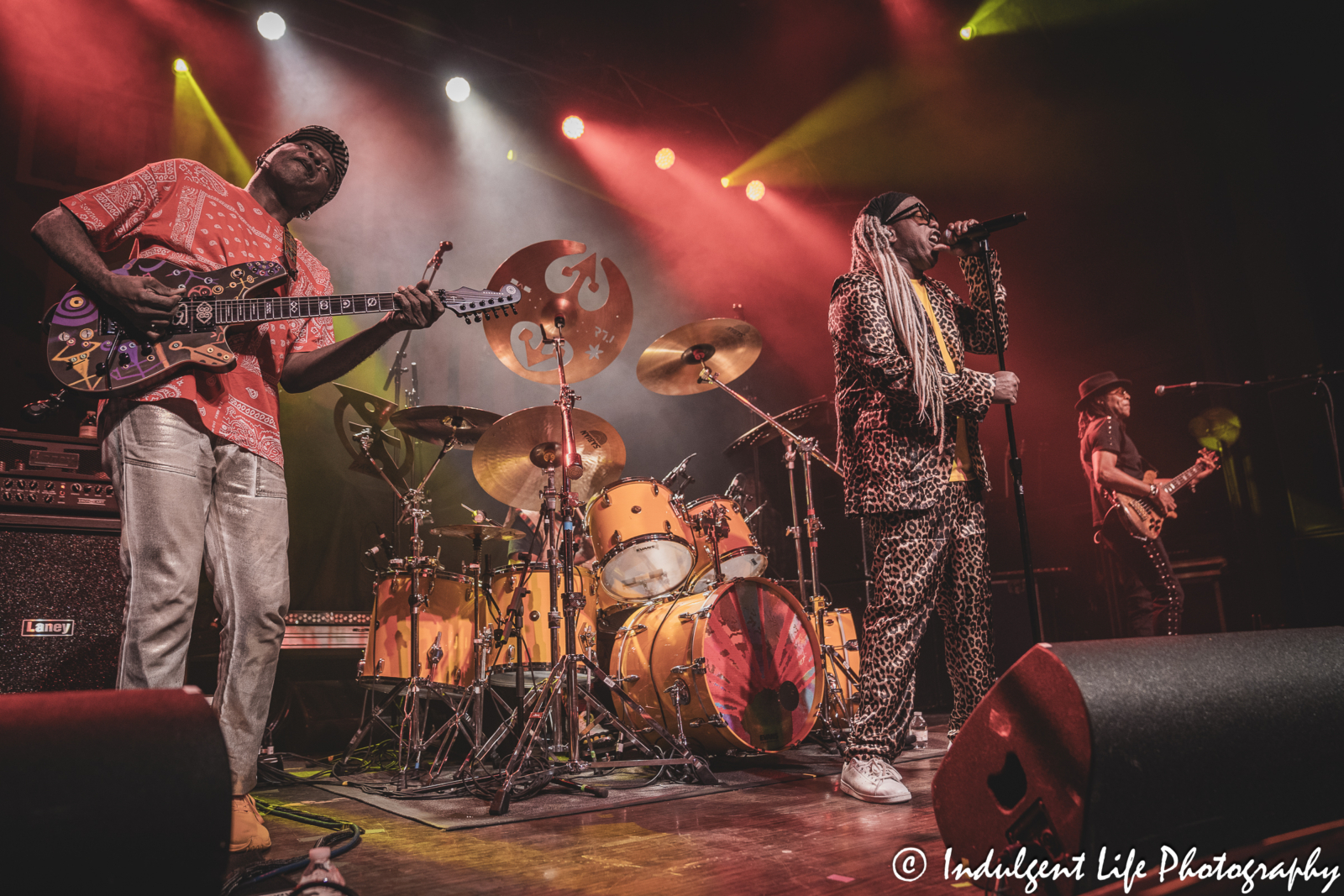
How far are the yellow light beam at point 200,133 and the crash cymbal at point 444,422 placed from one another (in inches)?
112

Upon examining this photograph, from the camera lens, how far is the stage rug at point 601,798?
9.43ft

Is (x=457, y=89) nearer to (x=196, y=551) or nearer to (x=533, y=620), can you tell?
(x=533, y=620)

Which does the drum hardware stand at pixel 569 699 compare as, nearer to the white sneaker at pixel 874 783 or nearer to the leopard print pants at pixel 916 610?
the white sneaker at pixel 874 783

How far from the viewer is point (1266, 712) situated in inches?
53.1

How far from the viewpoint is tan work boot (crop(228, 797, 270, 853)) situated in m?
2.14

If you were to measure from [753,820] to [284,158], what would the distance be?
9.01 feet

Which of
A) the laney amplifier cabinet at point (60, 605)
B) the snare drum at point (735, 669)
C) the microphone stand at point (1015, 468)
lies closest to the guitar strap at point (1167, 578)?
the snare drum at point (735, 669)

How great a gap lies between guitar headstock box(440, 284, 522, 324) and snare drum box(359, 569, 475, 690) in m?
2.02

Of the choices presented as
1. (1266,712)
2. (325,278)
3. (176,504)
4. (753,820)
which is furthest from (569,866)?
(325,278)

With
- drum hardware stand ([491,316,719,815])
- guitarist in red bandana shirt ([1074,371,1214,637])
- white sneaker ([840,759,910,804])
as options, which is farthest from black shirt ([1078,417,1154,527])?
white sneaker ([840,759,910,804])

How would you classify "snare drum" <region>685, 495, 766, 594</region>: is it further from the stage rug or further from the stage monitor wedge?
the stage monitor wedge

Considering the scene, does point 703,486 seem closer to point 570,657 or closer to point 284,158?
point 570,657

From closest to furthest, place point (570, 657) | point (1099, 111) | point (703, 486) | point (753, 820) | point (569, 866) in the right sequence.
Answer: point (569, 866), point (753, 820), point (570, 657), point (1099, 111), point (703, 486)

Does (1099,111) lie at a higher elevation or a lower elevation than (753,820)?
higher
